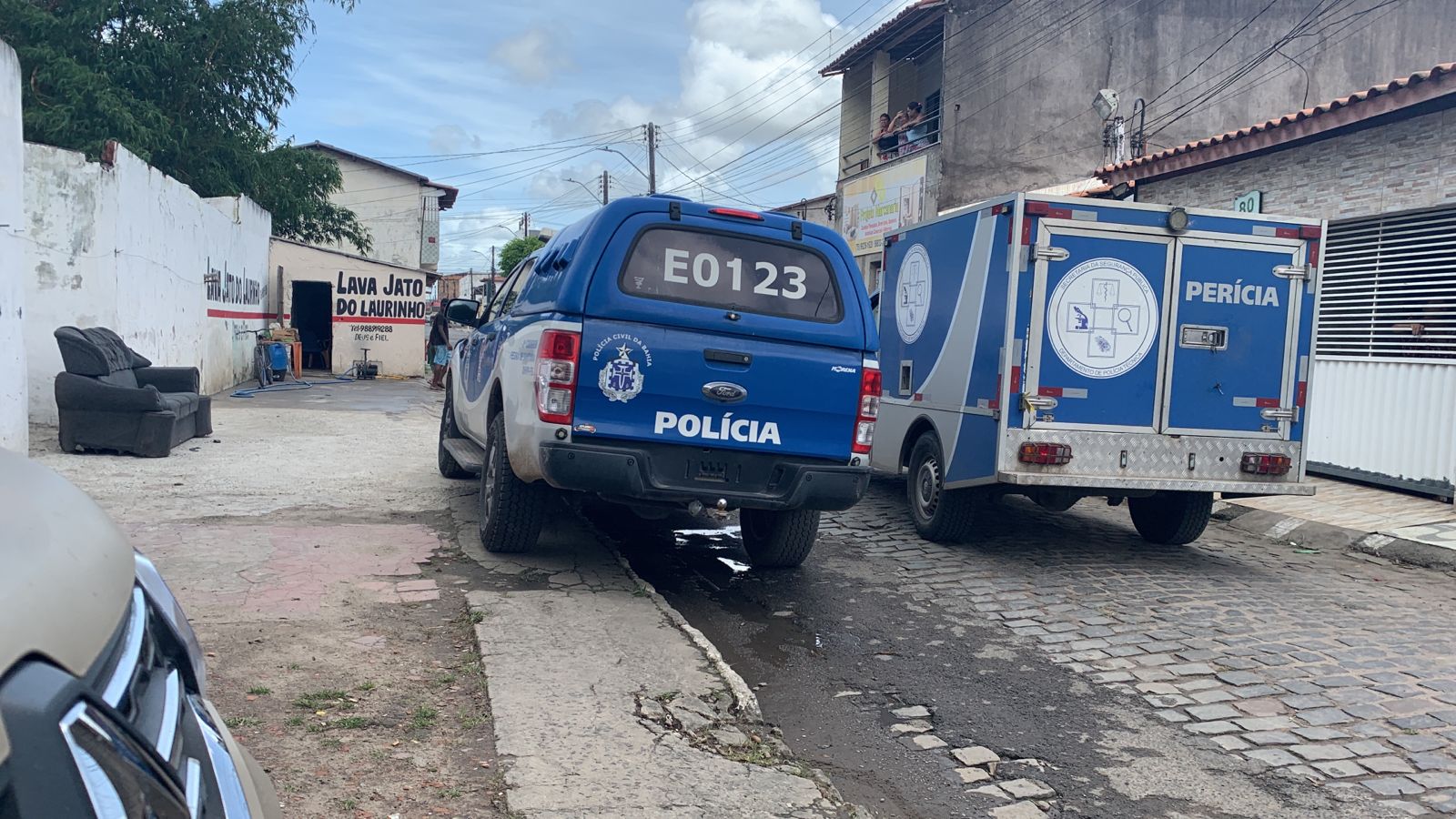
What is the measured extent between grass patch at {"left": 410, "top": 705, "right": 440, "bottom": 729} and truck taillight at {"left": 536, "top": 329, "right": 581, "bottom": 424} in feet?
6.53

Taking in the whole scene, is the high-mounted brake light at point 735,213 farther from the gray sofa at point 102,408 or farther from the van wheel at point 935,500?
the gray sofa at point 102,408

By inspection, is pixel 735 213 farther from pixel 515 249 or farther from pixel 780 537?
pixel 515 249

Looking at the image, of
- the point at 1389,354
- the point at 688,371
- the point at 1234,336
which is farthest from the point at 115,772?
the point at 1389,354

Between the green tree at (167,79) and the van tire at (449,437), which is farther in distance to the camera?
the green tree at (167,79)

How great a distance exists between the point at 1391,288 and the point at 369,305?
20.3 meters

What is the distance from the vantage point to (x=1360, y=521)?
30.8 ft

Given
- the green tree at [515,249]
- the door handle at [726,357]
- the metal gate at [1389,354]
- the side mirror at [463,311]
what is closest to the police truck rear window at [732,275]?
the door handle at [726,357]

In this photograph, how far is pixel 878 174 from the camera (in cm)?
2511

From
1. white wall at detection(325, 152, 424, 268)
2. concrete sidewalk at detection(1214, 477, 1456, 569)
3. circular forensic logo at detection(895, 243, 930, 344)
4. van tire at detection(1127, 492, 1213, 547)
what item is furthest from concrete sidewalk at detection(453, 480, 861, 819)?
white wall at detection(325, 152, 424, 268)

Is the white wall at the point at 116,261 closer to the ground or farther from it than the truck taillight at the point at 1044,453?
farther from it

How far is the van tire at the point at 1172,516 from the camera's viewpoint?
831 centimetres

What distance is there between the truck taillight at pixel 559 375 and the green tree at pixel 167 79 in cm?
2017

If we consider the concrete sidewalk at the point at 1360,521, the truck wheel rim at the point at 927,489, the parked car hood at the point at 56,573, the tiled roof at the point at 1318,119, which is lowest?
the concrete sidewalk at the point at 1360,521

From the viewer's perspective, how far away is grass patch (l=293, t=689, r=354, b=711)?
414cm
